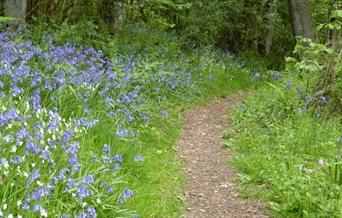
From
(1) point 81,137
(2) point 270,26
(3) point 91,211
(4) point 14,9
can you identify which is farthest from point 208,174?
(2) point 270,26

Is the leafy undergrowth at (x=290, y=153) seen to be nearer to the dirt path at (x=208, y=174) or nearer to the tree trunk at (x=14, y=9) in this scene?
the dirt path at (x=208, y=174)

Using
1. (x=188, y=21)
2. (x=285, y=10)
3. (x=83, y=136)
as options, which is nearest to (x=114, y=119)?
(x=83, y=136)

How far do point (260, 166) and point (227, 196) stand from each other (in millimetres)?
664

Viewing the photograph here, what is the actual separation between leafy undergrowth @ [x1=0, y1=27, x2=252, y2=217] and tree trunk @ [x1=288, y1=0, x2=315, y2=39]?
369 centimetres

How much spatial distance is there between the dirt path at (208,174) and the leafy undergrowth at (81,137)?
7.1 inches

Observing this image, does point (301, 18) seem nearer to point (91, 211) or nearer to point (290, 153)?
point (290, 153)

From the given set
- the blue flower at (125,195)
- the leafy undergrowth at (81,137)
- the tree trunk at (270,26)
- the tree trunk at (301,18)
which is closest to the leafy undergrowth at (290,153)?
the leafy undergrowth at (81,137)

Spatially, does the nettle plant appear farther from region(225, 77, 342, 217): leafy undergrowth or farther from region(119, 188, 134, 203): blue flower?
region(119, 188, 134, 203): blue flower

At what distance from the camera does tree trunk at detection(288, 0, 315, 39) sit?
11008mm

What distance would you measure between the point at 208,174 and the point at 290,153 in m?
1.01

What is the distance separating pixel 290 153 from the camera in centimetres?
568

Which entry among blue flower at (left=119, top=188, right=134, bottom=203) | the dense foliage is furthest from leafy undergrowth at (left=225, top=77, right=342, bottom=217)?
blue flower at (left=119, top=188, right=134, bottom=203)

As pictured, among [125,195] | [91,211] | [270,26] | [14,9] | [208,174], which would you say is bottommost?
[208,174]

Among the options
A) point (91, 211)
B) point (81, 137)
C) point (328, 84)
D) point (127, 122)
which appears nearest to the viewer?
point (91, 211)
